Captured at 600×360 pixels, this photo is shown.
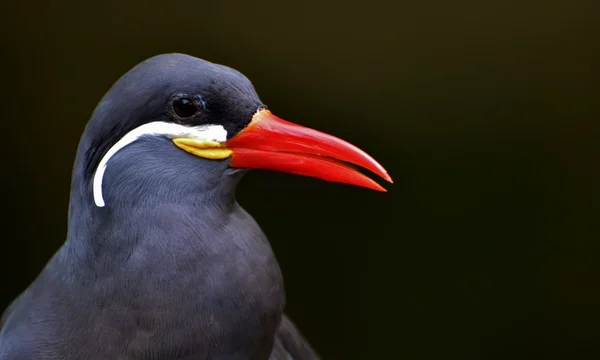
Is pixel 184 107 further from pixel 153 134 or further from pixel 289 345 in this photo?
pixel 289 345

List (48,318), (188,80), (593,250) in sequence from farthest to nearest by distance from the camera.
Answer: (593,250)
(48,318)
(188,80)

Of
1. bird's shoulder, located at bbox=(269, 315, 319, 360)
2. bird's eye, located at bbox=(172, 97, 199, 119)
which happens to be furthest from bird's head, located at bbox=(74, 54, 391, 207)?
bird's shoulder, located at bbox=(269, 315, 319, 360)

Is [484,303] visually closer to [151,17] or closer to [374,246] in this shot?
[374,246]

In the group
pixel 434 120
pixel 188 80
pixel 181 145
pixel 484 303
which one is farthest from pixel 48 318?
pixel 484 303

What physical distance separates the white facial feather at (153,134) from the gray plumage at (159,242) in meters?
0.01

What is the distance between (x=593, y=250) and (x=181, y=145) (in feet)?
7.03

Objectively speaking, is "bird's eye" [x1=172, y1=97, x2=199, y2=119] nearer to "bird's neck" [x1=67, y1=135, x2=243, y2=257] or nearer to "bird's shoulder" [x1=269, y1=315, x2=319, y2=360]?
"bird's neck" [x1=67, y1=135, x2=243, y2=257]

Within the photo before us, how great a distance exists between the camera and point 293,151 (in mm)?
1766

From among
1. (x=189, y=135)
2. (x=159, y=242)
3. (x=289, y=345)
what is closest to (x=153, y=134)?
(x=189, y=135)

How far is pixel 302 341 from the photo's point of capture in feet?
7.47

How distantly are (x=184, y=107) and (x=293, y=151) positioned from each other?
0.22 meters

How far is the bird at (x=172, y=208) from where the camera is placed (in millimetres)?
1712

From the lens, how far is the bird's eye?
1701mm

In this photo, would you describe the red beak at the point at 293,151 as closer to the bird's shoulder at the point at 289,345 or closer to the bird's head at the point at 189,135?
the bird's head at the point at 189,135
